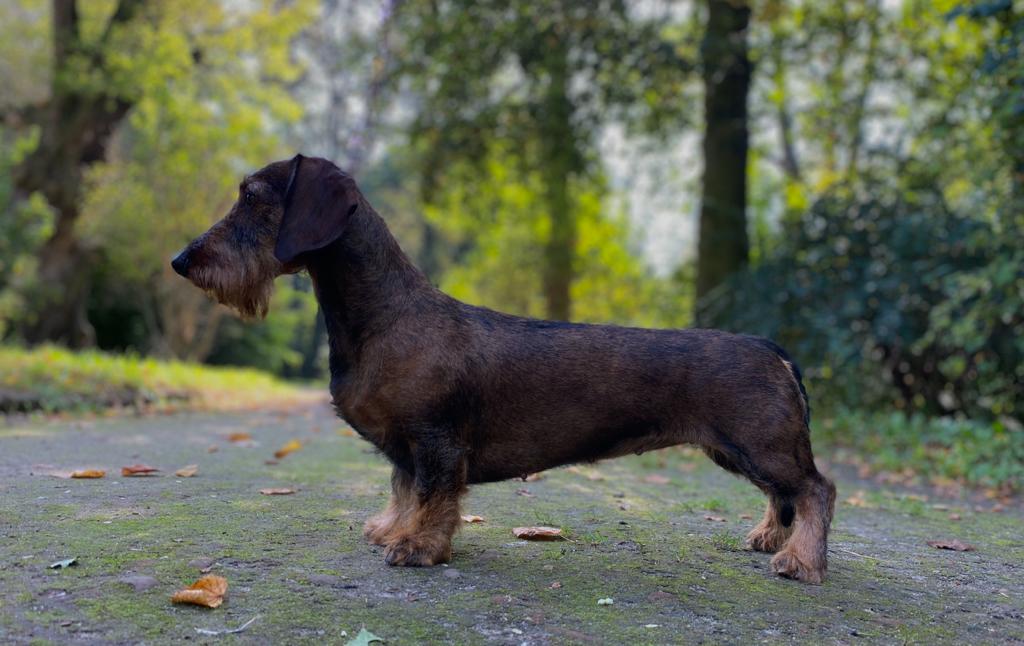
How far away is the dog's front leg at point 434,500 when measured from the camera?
411 cm

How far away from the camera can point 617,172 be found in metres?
21.7

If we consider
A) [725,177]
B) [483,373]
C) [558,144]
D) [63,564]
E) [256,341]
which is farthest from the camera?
[256,341]

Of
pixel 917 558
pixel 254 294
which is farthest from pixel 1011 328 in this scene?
pixel 254 294

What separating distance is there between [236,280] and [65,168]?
18.6 metres

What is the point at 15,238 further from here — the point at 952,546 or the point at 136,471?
the point at 952,546

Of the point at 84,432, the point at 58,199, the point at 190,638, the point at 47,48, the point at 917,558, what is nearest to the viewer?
the point at 190,638

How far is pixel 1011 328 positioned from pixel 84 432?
31.7 ft

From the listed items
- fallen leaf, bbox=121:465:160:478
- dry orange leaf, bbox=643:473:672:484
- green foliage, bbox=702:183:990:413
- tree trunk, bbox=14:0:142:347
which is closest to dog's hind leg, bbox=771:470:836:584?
dry orange leaf, bbox=643:473:672:484

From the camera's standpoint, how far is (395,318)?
4.33 meters

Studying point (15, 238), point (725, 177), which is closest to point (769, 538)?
point (725, 177)

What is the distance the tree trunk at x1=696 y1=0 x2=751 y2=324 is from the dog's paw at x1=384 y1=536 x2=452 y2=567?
11046mm

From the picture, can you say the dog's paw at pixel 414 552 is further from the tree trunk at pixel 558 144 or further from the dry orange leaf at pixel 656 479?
the tree trunk at pixel 558 144

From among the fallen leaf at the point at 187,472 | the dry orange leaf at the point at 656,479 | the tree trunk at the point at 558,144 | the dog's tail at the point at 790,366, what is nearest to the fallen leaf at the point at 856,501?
the dry orange leaf at the point at 656,479

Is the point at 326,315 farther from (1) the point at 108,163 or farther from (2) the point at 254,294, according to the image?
(1) the point at 108,163
